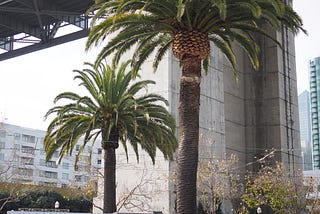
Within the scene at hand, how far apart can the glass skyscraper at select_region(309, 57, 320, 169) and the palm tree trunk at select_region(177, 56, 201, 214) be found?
135 metres

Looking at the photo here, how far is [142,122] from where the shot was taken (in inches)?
1168

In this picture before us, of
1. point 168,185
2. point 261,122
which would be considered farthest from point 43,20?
point 261,122

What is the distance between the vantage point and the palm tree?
29250 millimetres

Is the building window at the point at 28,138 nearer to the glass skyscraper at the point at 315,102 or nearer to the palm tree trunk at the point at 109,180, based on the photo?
the glass skyscraper at the point at 315,102

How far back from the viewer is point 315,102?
162250 mm

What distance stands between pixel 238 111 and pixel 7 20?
27523 millimetres

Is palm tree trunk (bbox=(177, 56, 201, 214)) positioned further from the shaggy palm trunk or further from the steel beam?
the steel beam

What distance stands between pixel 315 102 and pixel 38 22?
409ft

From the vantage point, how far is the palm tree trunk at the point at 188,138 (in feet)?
63.4

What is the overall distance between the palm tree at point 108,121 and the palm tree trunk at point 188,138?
804 centimetres

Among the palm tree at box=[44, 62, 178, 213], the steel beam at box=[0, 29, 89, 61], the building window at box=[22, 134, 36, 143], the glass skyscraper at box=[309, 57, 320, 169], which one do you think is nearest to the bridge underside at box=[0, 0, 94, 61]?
the steel beam at box=[0, 29, 89, 61]

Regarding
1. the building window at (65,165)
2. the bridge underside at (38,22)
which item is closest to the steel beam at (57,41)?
the bridge underside at (38,22)

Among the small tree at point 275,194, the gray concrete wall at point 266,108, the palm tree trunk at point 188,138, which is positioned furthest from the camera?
the gray concrete wall at point 266,108

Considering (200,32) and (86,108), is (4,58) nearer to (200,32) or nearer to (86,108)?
(86,108)
